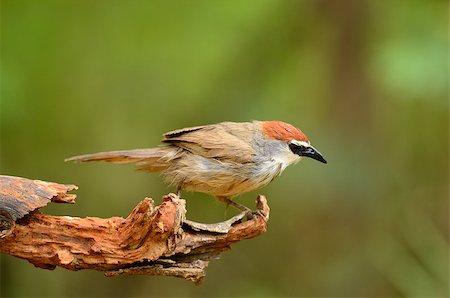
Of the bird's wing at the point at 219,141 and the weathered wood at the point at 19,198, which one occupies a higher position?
the bird's wing at the point at 219,141

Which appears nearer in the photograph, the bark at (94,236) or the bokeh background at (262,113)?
the bark at (94,236)

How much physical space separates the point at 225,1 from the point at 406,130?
296 cm

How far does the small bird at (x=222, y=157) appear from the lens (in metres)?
5.11

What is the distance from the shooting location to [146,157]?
5270 mm

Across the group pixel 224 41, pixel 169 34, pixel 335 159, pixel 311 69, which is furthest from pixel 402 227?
pixel 169 34

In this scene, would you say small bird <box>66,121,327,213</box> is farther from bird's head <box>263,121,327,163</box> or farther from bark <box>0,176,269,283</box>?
bark <box>0,176,269,283</box>

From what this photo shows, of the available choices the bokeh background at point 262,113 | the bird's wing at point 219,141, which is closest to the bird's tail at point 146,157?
the bird's wing at point 219,141

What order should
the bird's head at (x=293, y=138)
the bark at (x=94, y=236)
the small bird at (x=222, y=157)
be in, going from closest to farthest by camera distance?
the bark at (x=94, y=236) < the small bird at (x=222, y=157) < the bird's head at (x=293, y=138)

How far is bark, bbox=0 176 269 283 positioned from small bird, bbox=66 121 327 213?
1.24m

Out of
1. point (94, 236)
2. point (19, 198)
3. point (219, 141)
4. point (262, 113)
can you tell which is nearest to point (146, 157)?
point (219, 141)

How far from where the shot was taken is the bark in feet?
12.0

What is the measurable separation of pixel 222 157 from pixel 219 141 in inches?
7.3

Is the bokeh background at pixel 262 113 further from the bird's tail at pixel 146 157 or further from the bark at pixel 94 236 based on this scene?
the bark at pixel 94 236

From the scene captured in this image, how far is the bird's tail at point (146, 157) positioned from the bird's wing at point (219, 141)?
4.1 inches
